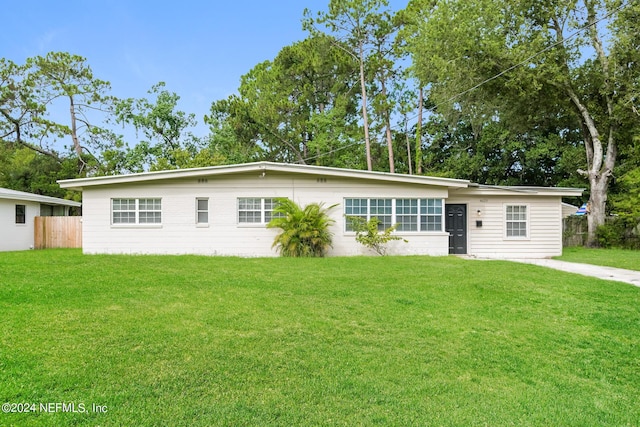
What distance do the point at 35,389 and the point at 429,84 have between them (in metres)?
25.4

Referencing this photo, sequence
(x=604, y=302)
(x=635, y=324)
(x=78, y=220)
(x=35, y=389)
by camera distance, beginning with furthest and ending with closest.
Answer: (x=78, y=220), (x=604, y=302), (x=635, y=324), (x=35, y=389)

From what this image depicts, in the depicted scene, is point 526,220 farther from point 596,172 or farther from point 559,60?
point 559,60

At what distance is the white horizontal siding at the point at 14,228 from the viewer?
1521 centimetres

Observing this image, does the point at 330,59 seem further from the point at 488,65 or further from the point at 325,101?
the point at 488,65

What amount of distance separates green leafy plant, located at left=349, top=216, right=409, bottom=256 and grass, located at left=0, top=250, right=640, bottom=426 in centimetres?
475

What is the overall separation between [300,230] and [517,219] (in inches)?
295

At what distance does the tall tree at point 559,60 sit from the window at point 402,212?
29.9 ft

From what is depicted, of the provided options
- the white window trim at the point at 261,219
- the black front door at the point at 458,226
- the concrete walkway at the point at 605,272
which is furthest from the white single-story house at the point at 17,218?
the concrete walkway at the point at 605,272

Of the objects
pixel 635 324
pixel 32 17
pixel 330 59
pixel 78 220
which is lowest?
pixel 635 324

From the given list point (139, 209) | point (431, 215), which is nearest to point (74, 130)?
point (139, 209)

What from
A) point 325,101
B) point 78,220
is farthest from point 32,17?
point 325,101

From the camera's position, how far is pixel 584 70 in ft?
59.1

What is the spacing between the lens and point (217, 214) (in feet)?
40.7

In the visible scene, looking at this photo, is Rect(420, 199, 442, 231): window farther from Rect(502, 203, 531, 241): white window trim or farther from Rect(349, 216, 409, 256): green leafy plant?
Rect(502, 203, 531, 241): white window trim
